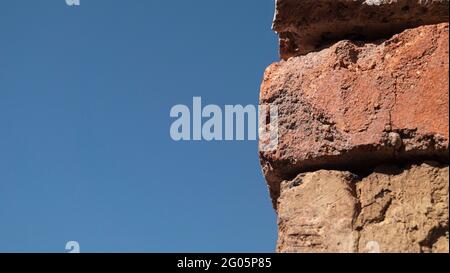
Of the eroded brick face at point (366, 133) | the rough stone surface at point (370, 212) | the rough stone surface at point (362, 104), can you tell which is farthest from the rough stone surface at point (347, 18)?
the rough stone surface at point (370, 212)

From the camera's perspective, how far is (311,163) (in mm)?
2936

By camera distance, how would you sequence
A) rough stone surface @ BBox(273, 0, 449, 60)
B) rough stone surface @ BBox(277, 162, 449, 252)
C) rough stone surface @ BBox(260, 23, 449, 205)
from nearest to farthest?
rough stone surface @ BBox(277, 162, 449, 252), rough stone surface @ BBox(260, 23, 449, 205), rough stone surface @ BBox(273, 0, 449, 60)

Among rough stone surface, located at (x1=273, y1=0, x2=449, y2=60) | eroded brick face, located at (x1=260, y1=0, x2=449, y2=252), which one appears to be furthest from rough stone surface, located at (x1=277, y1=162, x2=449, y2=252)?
rough stone surface, located at (x1=273, y1=0, x2=449, y2=60)

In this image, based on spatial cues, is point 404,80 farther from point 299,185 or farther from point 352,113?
point 299,185

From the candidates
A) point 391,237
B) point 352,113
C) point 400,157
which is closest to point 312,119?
point 352,113

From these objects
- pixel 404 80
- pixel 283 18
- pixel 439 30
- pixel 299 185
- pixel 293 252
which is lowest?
pixel 293 252

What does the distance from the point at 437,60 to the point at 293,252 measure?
94 cm

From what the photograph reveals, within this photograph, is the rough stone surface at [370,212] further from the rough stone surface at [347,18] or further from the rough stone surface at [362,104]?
the rough stone surface at [347,18]

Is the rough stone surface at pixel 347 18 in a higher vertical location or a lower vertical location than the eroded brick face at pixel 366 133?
higher

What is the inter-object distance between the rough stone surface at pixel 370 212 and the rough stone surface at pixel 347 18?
0.69 m

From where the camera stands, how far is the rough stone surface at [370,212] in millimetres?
2586

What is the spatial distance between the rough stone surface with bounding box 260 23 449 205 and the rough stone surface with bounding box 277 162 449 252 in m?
0.08

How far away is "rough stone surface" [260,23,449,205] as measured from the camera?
2723 mm

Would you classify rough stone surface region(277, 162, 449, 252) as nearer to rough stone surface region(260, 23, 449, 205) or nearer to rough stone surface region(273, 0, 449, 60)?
rough stone surface region(260, 23, 449, 205)
